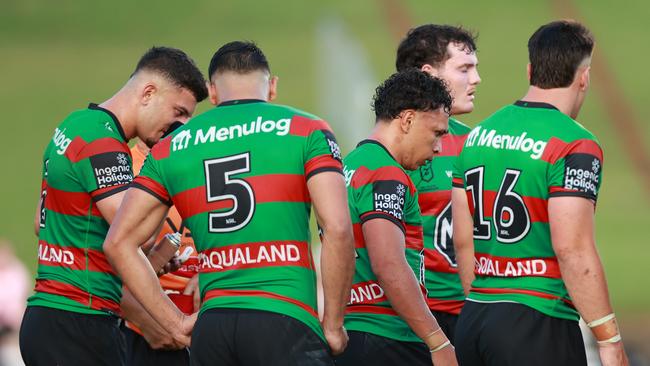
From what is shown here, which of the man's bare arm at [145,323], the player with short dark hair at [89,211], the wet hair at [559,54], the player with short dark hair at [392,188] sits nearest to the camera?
the wet hair at [559,54]

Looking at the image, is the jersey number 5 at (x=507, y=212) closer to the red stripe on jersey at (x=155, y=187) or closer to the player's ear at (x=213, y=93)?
the player's ear at (x=213, y=93)

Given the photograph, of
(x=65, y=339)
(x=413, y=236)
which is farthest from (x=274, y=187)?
(x=65, y=339)

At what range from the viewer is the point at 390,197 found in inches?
254

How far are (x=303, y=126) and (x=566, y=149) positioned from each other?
52.9 inches

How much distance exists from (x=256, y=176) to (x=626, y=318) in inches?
577

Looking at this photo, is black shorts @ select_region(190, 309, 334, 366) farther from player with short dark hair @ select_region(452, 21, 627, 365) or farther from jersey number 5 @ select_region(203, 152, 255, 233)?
player with short dark hair @ select_region(452, 21, 627, 365)

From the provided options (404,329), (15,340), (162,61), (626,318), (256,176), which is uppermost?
(162,61)

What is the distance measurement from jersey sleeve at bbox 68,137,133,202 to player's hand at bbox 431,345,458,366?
1.90 meters

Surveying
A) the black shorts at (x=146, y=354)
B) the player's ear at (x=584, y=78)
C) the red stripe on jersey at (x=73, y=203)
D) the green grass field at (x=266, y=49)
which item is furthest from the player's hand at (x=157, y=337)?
the green grass field at (x=266, y=49)

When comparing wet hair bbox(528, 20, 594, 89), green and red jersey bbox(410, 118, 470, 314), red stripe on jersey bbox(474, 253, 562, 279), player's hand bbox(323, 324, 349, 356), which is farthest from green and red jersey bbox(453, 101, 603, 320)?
green and red jersey bbox(410, 118, 470, 314)

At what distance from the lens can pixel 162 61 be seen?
7.10m

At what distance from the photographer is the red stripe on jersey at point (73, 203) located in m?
6.75

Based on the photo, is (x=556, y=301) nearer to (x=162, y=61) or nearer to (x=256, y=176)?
(x=256, y=176)

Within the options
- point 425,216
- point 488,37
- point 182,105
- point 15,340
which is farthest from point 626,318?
point 488,37
